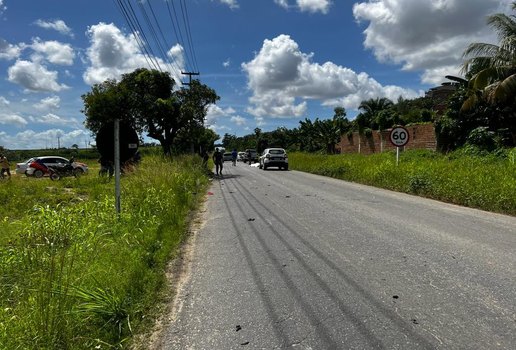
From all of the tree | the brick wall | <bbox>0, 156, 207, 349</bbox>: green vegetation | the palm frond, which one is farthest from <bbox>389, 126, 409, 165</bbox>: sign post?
the tree

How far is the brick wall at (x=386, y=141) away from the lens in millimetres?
29327

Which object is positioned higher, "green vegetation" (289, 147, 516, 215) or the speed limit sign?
the speed limit sign

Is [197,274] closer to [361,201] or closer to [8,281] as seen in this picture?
[8,281]

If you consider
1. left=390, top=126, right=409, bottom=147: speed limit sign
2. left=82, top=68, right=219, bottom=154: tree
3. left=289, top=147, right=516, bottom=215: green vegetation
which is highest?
left=82, top=68, right=219, bottom=154: tree

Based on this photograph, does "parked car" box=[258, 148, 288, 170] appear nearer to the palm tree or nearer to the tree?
the tree

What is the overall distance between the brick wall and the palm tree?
17.3 ft

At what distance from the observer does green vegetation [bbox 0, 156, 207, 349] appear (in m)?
3.66

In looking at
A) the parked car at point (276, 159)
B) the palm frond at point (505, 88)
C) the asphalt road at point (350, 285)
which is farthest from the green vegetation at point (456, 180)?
the parked car at point (276, 159)

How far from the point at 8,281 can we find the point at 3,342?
1839 millimetres

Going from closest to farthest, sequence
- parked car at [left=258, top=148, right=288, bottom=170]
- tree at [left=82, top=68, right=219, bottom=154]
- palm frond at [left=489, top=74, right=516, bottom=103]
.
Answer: palm frond at [left=489, top=74, right=516, bottom=103] → tree at [left=82, top=68, right=219, bottom=154] → parked car at [left=258, top=148, right=288, bottom=170]

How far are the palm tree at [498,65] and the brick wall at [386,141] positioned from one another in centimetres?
526

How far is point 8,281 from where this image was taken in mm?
5035

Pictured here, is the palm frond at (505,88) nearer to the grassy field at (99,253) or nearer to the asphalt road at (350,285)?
the grassy field at (99,253)

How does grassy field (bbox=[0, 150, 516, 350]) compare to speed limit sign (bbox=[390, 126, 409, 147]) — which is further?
speed limit sign (bbox=[390, 126, 409, 147])
